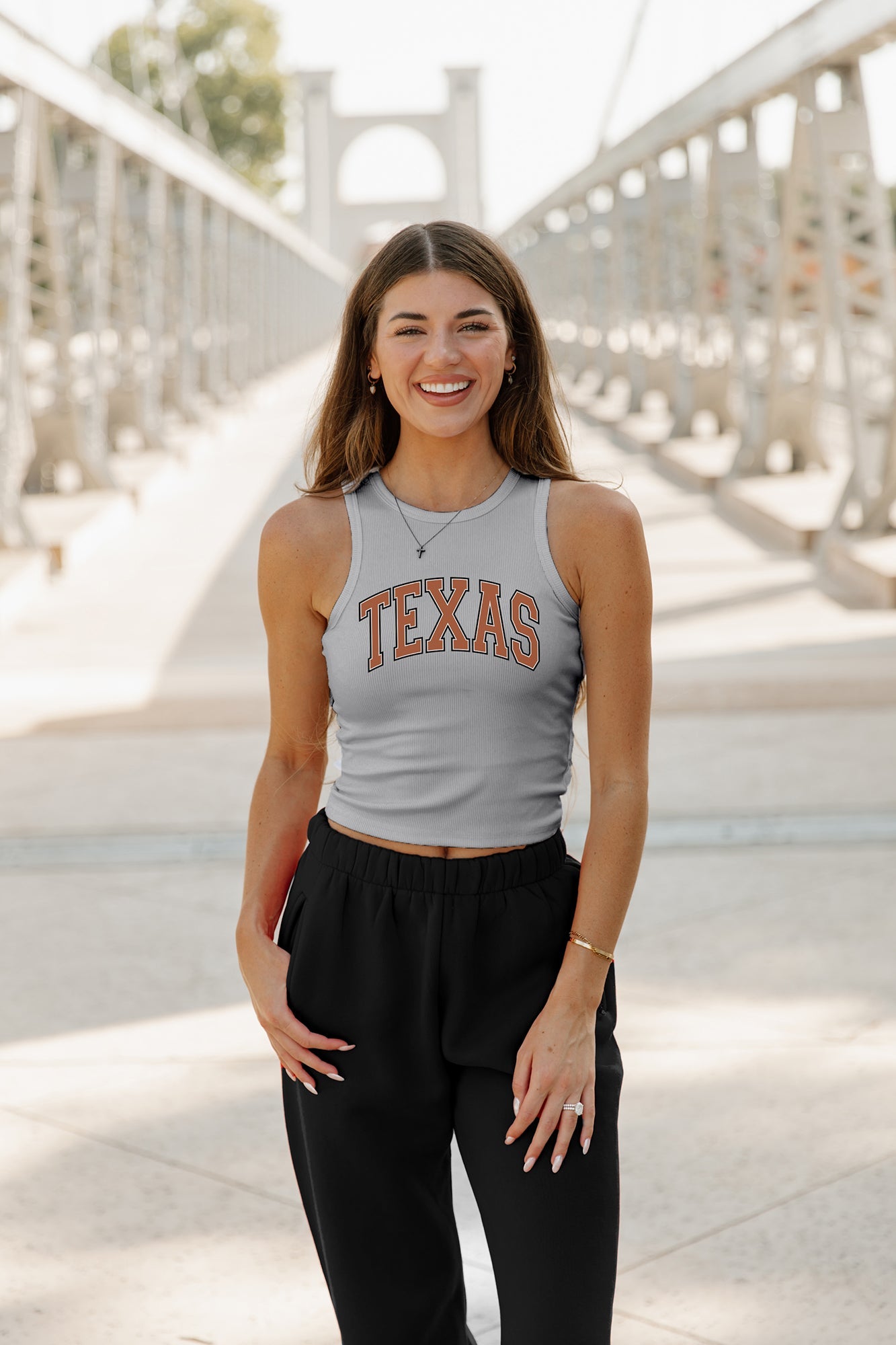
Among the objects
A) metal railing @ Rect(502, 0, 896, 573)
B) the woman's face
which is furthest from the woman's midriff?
metal railing @ Rect(502, 0, 896, 573)

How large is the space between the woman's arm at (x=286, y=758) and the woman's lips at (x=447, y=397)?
5.9 inches

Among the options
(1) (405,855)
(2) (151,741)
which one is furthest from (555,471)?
(2) (151,741)

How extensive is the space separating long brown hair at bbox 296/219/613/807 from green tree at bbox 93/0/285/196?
8075cm

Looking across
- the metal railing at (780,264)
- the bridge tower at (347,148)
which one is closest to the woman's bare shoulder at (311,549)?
the metal railing at (780,264)

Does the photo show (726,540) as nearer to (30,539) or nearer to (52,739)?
(30,539)

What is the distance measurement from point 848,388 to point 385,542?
25.3ft

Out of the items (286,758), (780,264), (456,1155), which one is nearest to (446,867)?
(286,758)

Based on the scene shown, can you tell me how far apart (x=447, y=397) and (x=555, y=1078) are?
0.67 metres

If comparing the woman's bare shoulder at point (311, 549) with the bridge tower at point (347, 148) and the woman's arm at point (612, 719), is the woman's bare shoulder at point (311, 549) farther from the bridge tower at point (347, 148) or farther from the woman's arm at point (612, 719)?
the bridge tower at point (347, 148)

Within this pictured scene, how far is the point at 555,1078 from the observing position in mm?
1545

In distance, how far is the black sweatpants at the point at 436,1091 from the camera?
61.3 inches

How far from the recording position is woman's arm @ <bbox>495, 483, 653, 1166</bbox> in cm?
155

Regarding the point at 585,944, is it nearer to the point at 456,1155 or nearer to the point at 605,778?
the point at 605,778

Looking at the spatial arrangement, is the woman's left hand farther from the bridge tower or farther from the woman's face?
the bridge tower
